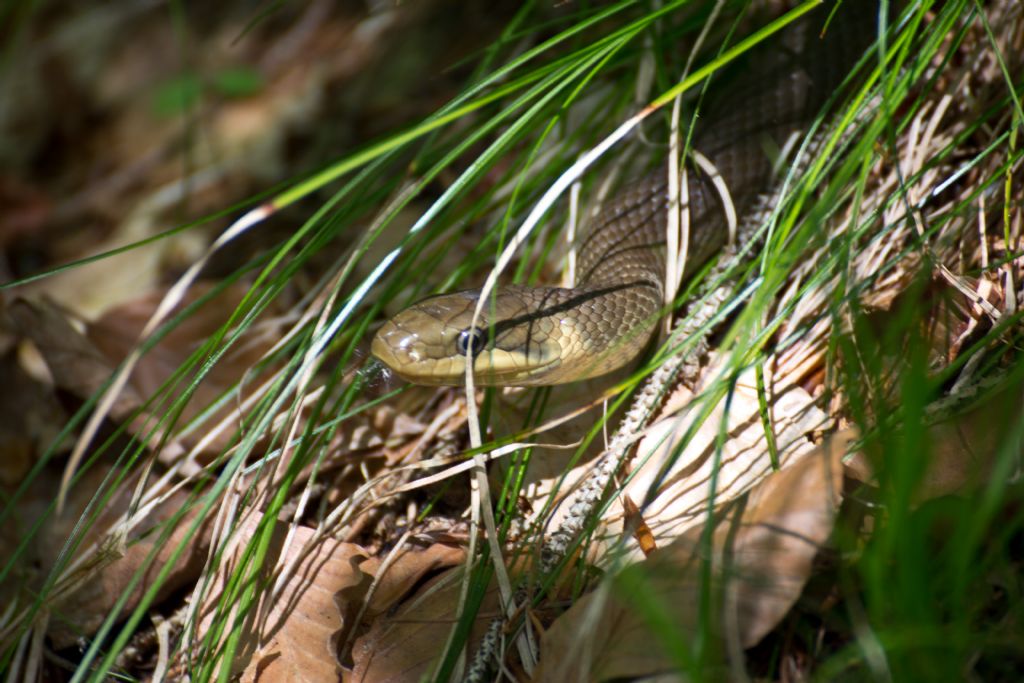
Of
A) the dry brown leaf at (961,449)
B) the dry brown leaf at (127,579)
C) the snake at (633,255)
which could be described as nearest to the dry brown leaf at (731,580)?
the dry brown leaf at (961,449)

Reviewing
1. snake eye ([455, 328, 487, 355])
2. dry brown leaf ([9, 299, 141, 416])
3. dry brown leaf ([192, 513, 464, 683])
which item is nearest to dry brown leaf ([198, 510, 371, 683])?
dry brown leaf ([192, 513, 464, 683])

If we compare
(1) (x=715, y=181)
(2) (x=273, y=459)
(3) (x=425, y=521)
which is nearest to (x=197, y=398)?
(2) (x=273, y=459)

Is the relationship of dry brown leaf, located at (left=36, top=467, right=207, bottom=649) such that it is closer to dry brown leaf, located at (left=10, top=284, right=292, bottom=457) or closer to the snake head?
dry brown leaf, located at (left=10, top=284, right=292, bottom=457)

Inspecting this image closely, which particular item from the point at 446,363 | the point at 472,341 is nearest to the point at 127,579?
the point at 446,363

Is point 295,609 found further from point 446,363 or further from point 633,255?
point 633,255

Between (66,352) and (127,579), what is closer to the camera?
(127,579)

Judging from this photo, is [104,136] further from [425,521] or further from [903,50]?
[903,50]
